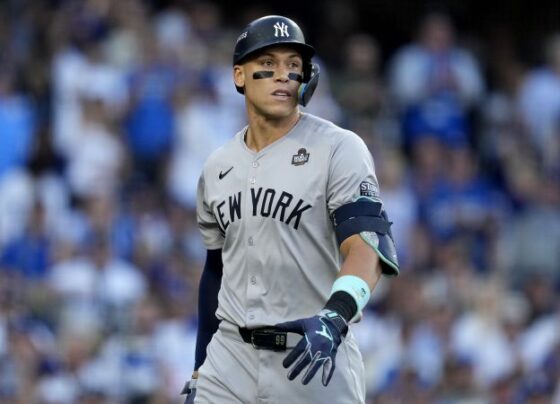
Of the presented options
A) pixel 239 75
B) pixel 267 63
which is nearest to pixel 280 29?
pixel 267 63

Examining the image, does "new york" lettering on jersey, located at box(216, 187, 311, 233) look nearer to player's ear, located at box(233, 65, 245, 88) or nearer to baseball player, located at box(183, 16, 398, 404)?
baseball player, located at box(183, 16, 398, 404)

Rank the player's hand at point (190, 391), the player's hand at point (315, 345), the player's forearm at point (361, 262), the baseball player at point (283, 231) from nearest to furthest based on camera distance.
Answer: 1. the player's hand at point (315, 345)
2. the player's forearm at point (361, 262)
3. the baseball player at point (283, 231)
4. the player's hand at point (190, 391)

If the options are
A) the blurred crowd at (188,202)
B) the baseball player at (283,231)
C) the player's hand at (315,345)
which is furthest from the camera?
the blurred crowd at (188,202)

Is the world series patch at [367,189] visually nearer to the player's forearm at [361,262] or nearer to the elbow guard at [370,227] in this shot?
the elbow guard at [370,227]

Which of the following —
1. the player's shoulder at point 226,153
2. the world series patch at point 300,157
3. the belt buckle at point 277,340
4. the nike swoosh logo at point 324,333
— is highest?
the player's shoulder at point 226,153

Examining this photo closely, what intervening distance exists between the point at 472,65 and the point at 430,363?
399cm

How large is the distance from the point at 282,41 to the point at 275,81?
0.18 metres

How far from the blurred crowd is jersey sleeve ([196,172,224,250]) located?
4.22 meters

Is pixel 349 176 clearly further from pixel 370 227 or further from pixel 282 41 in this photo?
pixel 282 41

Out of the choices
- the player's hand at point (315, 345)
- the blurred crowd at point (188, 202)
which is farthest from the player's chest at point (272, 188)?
the blurred crowd at point (188, 202)

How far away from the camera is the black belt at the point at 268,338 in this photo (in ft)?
16.8

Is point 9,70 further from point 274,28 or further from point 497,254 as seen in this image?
point 274,28

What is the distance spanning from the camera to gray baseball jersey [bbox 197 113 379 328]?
5.14 m

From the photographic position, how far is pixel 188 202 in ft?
37.9
